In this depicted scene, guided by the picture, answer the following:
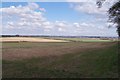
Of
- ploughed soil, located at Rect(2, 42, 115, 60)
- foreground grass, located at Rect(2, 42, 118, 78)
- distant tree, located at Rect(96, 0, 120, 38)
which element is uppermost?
distant tree, located at Rect(96, 0, 120, 38)

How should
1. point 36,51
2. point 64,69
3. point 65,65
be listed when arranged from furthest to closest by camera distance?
1. point 36,51
2. point 65,65
3. point 64,69

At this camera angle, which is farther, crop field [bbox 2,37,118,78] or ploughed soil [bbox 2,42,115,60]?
ploughed soil [bbox 2,42,115,60]

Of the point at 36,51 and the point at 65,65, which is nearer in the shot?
the point at 65,65

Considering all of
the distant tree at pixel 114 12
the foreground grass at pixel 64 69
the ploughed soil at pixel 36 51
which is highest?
the distant tree at pixel 114 12

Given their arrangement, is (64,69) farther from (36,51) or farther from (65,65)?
(36,51)

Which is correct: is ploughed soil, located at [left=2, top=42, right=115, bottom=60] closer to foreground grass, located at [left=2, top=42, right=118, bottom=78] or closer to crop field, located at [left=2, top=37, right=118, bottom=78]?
crop field, located at [left=2, top=37, right=118, bottom=78]

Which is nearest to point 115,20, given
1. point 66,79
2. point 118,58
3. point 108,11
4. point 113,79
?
point 108,11

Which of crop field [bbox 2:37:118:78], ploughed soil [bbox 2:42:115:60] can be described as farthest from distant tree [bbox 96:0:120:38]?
ploughed soil [bbox 2:42:115:60]

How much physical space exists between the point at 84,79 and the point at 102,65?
9.00m

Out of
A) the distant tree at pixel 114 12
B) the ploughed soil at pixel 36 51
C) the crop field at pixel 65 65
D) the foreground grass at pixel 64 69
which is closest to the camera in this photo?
the foreground grass at pixel 64 69

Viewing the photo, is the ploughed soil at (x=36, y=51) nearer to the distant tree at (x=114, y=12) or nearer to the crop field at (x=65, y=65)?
the crop field at (x=65, y=65)

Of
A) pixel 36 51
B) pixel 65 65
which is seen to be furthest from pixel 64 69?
pixel 36 51

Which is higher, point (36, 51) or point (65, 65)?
point (36, 51)

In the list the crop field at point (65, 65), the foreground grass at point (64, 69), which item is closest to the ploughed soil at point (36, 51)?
the crop field at point (65, 65)
